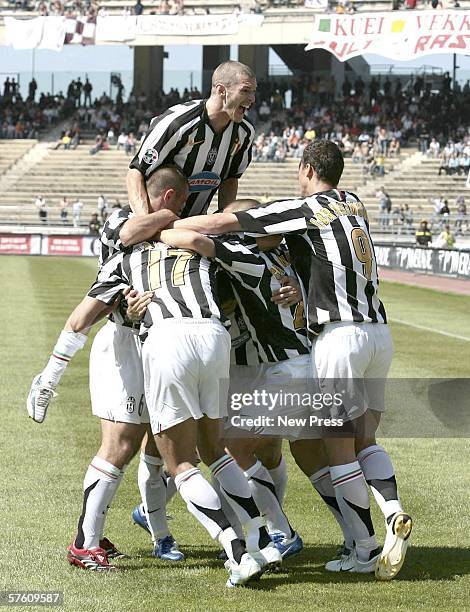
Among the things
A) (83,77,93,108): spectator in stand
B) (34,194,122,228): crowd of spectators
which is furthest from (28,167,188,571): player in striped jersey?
(83,77,93,108): spectator in stand

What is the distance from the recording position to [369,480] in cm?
610

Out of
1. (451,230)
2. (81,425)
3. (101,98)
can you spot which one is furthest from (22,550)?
(101,98)

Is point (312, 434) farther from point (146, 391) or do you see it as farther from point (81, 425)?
point (81, 425)

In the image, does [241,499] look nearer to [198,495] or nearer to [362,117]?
[198,495]

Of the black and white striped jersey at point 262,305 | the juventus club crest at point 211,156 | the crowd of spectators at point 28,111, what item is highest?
the juventus club crest at point 211,156

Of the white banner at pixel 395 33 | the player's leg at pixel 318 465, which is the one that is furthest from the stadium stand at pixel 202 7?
the player's leg at pixel 318 465

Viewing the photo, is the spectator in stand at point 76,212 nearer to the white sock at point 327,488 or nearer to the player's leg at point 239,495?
the white sock at point 327,488

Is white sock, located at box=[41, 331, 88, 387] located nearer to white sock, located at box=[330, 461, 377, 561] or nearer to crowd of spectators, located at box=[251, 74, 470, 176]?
white sock, located at box=[330, 461, 377, 561]

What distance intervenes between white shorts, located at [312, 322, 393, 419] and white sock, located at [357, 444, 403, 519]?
0.25m

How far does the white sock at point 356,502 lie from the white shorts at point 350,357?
0.30 meters

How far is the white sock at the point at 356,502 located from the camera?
5930mm

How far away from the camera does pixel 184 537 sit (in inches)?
270

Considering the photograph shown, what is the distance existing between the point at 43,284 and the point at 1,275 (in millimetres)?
3920

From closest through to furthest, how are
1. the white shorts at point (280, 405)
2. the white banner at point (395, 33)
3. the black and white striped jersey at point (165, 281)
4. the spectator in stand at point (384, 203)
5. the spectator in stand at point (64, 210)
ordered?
the black and white striped jersey at point (165, 281)
the white shorts at point (280, 405)
the white banner at point (395, 33)
the spectator in stand at point (384, 203)
the spectator in stand at point (64, 210)
